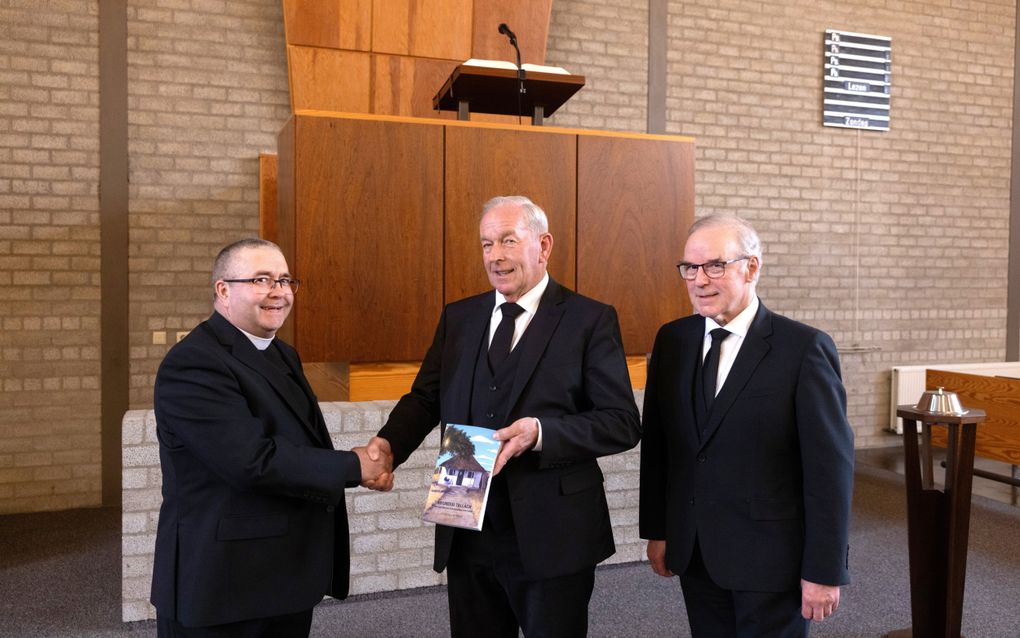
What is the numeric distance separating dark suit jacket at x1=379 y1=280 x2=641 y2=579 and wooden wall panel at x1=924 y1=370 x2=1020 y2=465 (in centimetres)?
440

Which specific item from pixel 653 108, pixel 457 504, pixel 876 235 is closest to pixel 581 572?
pixel 457 504

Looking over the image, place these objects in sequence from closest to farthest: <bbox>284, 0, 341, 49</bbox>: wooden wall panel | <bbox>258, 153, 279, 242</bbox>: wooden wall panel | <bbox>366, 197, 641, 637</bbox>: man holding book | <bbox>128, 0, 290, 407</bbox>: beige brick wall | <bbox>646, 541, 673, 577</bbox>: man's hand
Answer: <bbox>366, 197, 641, 637</bbox>: man holding book < <bbox>646, 541, 673, 577</bbox>: man's hand < <bbox>284, 0, 341, 49</bbox>: wooden wall panel < <bbox>128, 0, 290, 407</bbox>: beige brick wall < <bbox>258, 153, 279, 242</bbox>: wooden wall panel

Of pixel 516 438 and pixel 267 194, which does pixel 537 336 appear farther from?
pixel 267 194

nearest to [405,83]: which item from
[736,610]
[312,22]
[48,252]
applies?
[312,22]

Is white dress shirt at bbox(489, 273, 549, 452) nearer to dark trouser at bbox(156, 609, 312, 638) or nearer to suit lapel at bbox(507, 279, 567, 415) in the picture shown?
suit lapel at bbox(507, 279, 567, 415)

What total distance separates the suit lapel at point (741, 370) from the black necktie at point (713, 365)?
35 mm

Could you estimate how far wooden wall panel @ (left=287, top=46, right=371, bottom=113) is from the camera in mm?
5438

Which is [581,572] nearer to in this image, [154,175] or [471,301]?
[471,301]

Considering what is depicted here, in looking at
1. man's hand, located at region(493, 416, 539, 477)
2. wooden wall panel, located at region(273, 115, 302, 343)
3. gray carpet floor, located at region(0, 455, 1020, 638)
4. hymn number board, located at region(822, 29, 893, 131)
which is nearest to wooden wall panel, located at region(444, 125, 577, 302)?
wooden wall panel, located at region(273, 115, 302, 343)

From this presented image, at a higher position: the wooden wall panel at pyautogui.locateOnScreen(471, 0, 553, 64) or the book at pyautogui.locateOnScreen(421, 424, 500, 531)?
the wooden wall panel at pyautogui.locateOnScreen(471, 0, 553, 64)

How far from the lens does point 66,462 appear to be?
17.8 ft

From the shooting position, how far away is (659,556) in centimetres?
216

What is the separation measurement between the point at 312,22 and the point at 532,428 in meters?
4.44

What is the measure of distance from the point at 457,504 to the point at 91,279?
179 inches
